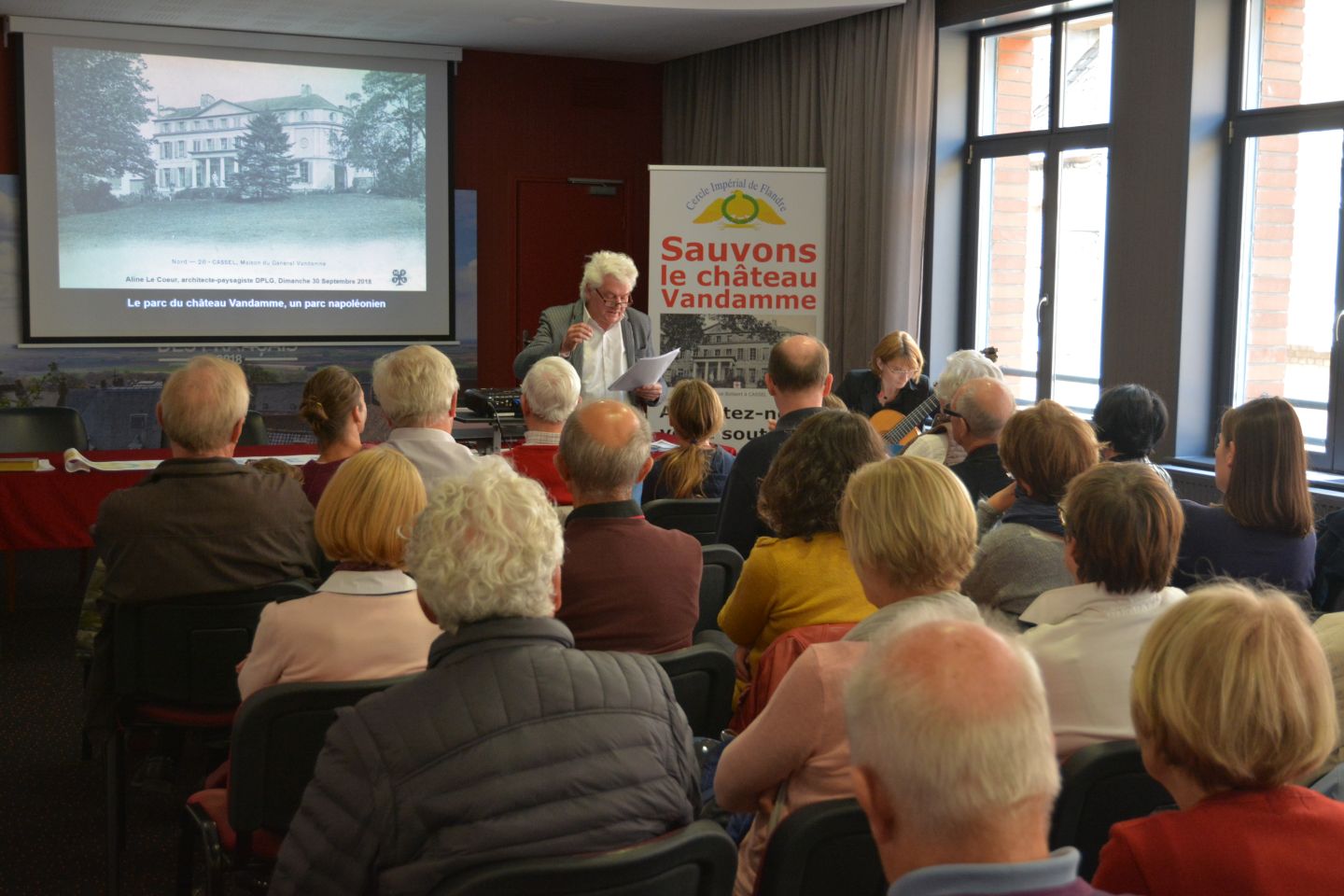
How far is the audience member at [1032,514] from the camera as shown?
2559 millimetres

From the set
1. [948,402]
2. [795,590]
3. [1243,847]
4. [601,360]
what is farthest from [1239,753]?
[601,360]

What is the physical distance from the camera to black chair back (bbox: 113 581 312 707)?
9.13 feet

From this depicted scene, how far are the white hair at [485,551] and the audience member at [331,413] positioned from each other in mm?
1832

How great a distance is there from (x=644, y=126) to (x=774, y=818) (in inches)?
322

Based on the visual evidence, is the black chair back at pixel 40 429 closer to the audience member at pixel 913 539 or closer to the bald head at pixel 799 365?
the bald head at pixel 799 365

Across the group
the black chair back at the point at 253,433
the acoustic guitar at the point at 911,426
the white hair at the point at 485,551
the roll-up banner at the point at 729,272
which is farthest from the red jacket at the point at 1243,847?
the roll-up banner at the point at 729,272

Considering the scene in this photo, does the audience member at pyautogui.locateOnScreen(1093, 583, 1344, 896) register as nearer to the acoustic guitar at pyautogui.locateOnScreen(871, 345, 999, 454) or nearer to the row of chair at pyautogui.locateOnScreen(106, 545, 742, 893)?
the row of chair at pyautogui.locateOnScreen(106, 545, 742, 893)

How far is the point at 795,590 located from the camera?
241cm

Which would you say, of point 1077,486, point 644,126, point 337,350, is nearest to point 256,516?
point 1077,486

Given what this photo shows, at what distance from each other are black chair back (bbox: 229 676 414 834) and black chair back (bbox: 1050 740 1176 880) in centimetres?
104

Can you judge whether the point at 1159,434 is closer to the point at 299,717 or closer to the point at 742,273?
the point at 299,717


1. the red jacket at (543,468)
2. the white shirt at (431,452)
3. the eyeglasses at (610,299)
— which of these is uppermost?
the eyeglasses at (610,299)

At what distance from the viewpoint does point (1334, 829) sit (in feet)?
4.34

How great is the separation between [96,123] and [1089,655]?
7392 millimetres
